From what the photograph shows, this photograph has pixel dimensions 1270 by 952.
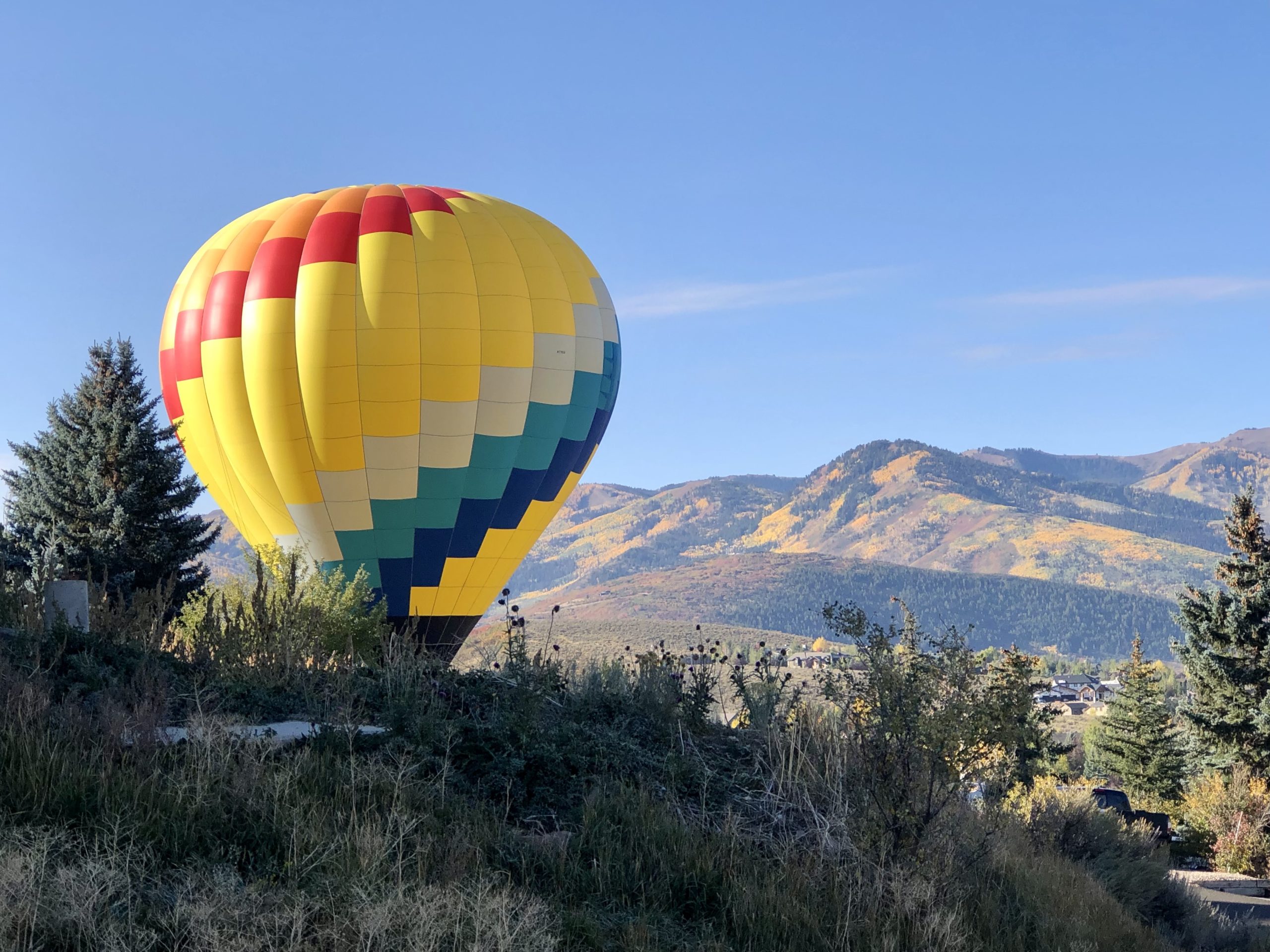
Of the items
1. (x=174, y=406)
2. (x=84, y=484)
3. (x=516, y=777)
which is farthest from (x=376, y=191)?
(x=516, y=777)

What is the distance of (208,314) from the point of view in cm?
2270

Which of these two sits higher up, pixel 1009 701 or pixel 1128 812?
pixel 1009 701

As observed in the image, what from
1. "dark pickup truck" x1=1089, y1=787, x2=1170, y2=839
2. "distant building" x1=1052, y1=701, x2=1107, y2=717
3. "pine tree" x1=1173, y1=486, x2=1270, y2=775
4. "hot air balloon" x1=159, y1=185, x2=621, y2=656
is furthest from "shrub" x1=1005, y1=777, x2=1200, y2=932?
"distant building" x1=1052, y1=701, x2=1107, y2=717

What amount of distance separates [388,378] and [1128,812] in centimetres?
1996

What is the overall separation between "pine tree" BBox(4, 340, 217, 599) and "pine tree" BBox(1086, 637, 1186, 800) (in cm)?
4150

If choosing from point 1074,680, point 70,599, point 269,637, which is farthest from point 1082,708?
point 70,599

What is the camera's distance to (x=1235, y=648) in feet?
123

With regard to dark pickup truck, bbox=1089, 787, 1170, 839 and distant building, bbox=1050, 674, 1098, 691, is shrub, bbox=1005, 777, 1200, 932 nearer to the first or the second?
dark pickup truck, bbox=1089, 787, 1170, 839

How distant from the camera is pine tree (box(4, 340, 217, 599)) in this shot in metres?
25.0

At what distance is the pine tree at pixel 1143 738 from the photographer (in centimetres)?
5128

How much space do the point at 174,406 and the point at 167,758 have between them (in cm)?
1760

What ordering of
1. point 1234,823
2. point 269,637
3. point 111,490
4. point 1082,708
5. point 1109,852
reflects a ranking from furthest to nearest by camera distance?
point 1082,708 < point 1234,823 < point 111,490 < point 1109,852 < point 269,637

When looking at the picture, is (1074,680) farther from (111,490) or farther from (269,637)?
(269,637)

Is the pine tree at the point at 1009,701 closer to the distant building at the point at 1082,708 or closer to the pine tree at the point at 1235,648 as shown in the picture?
the pine tree at the point at 1235,648
